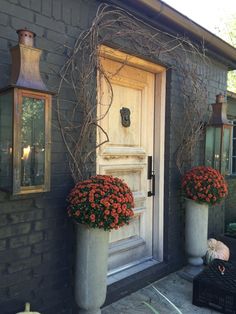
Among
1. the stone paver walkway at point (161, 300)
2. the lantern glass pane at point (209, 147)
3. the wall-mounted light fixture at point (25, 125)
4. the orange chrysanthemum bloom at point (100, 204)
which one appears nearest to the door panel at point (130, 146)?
the stone paver walkway at point (161, 300)

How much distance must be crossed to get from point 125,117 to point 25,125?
4.73 ft

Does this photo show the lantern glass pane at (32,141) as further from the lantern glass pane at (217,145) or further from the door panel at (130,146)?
the lantern glass pane at (217,145)

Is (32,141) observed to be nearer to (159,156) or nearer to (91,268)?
(91,268)

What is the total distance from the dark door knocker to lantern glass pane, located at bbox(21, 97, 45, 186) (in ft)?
4.26

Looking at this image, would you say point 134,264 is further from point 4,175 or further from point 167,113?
point 4,175

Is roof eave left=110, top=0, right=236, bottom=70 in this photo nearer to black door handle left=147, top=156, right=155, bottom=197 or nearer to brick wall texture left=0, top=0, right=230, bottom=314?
brick wall texture left=0, top=0, right=230, bottom=314

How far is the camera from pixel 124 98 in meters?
3.12

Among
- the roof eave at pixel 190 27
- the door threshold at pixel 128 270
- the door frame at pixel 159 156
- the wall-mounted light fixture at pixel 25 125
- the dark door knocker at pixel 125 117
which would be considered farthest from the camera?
the door frame at pixel 159 156

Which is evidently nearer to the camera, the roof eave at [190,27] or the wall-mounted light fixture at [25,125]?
the wall-mounted light fixture at [25,125]

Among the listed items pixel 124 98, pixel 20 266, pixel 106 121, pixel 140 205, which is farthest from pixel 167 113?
pixel 20 266

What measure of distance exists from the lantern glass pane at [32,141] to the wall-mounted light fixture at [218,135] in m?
2.35

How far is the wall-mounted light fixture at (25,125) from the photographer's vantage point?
175cm

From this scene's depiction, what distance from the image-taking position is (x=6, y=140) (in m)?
1.86

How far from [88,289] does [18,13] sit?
6.17 feet
